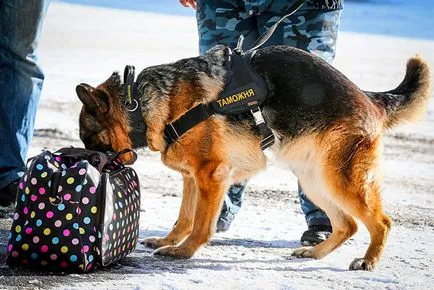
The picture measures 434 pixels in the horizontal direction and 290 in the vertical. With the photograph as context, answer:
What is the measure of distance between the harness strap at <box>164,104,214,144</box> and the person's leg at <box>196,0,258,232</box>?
2.91ft

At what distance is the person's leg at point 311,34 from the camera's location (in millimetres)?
5301

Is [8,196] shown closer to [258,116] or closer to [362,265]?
[258,116]

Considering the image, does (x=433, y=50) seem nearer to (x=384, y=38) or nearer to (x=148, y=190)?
(x=384, y=38)

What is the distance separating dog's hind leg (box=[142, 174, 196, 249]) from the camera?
5.02 metres

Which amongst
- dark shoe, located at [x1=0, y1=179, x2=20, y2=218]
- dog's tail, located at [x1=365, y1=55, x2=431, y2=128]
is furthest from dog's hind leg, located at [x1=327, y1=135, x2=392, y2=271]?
dark shoe, located at [x1=0, y1=179, x2=20, y2=218]

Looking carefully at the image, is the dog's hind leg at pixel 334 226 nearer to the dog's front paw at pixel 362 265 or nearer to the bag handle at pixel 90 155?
the dog's front paw at pixel 362 265

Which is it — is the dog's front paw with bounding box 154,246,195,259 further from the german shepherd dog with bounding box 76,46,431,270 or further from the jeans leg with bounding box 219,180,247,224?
the jeans leg with bounding box 219,180,247,224

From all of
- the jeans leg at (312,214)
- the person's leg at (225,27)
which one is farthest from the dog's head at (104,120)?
the jeans leg at (312,214)

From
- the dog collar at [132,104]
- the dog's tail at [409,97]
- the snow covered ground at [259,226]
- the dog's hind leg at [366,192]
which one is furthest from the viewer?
the dog's tail at [409,97]

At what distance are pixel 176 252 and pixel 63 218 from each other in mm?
829

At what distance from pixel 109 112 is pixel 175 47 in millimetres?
9372

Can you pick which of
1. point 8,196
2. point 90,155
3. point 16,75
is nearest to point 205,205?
point 90,155

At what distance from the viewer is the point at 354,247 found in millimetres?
5191

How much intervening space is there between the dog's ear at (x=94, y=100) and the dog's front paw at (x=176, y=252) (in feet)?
2.54
